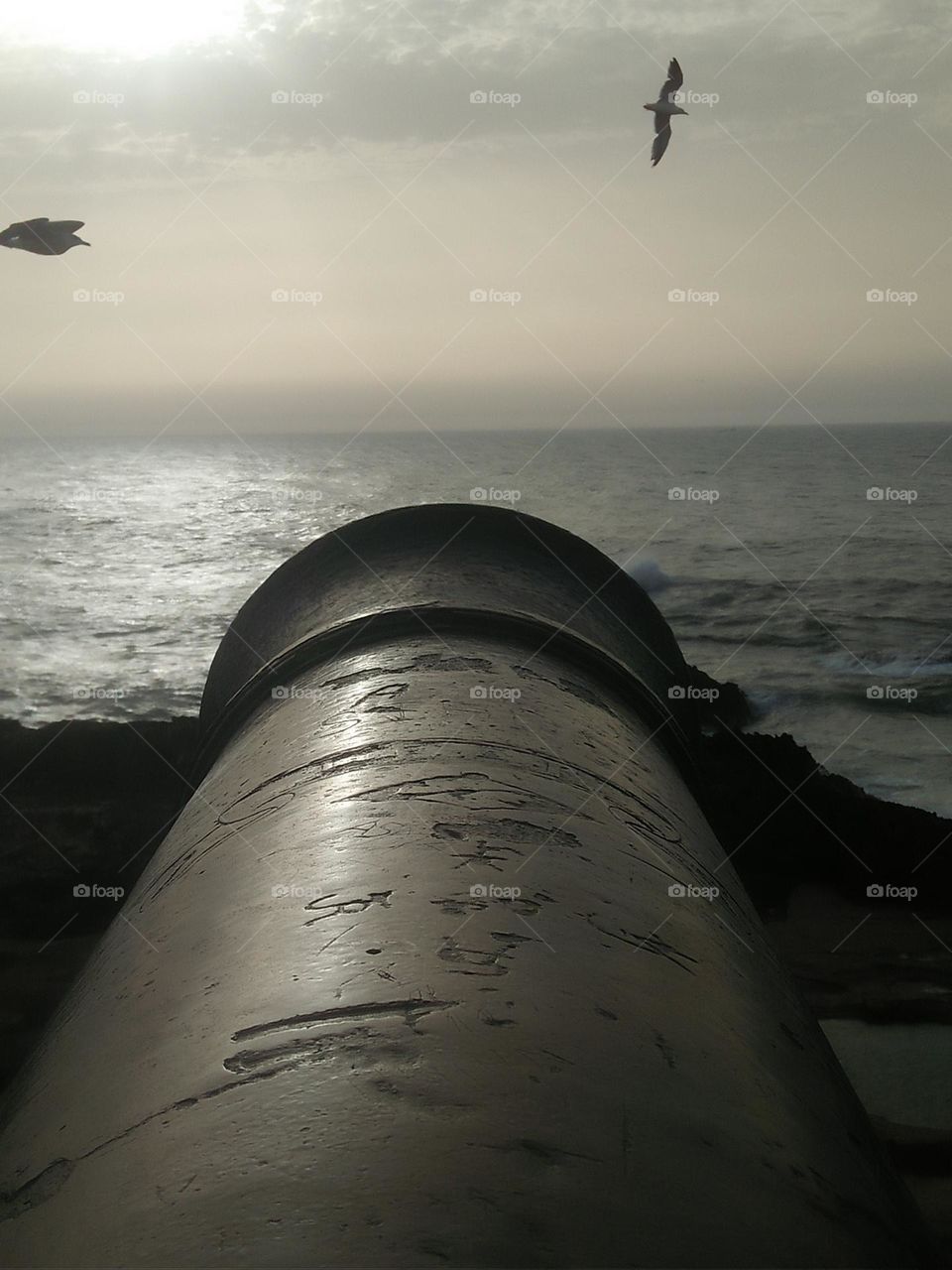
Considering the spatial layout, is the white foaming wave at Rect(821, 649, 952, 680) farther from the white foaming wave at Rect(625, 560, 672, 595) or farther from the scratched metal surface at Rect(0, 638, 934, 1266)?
the scratched metal surface at Rect(0, 638, 934, 1266)

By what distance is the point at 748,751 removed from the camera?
10477 mm

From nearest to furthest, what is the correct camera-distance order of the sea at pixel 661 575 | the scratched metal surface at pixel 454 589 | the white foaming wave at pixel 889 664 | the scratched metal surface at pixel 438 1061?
1. the scratched metal surface at pixel 438 1061
2. the scratched metal surface at pixel 454 589
3. the sea at pixel 661 575
4. the white foaming wave at pixel 889 664

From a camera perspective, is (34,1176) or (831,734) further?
(831,734)

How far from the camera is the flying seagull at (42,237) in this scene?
3885mm

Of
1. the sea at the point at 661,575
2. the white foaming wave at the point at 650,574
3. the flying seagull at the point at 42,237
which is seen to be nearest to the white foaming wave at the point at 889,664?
the sea at the point at 661,575

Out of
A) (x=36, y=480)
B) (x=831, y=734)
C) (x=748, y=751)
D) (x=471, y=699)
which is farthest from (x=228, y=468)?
(x=471, y=699)

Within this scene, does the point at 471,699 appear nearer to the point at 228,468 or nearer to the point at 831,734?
the point at 831,734

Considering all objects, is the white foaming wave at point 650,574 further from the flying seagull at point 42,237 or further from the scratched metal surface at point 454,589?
the flying seagull at point 42,237

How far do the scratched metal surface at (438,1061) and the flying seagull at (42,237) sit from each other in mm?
2137

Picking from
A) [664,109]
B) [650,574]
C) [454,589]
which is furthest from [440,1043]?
[650,574]

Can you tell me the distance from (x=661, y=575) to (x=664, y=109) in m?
25.4

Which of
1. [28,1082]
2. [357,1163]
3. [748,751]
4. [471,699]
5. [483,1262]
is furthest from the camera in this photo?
[748,751]

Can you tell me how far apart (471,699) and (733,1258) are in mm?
2077

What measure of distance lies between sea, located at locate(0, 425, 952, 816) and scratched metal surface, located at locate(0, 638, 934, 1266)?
4.41 m
